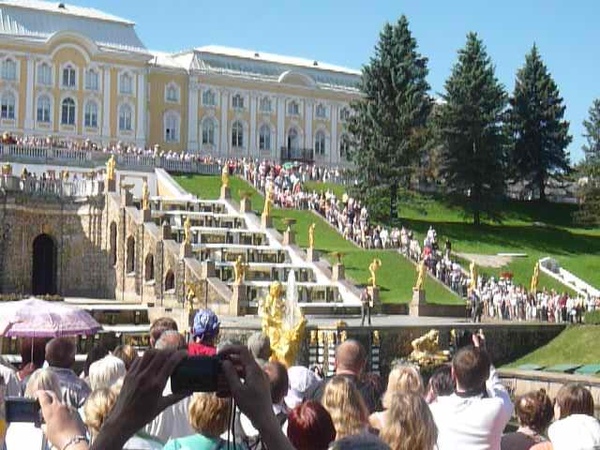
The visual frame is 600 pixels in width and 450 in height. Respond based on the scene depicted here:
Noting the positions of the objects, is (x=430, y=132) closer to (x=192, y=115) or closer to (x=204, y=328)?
(x=192, y=115)

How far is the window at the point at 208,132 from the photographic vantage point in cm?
6975

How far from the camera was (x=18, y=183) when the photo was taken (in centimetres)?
4162

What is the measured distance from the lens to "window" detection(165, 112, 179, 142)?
2680 inches

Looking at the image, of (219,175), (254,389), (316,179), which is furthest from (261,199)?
(254,389)

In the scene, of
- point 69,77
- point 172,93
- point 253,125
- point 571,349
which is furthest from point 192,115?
point 571,349

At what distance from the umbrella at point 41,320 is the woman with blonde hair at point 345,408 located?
287 inches

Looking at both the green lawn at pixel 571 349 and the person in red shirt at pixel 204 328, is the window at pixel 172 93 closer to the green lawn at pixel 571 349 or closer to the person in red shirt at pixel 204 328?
the green lawn at pixel 571 349

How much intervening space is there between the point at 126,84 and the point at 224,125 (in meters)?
7.80

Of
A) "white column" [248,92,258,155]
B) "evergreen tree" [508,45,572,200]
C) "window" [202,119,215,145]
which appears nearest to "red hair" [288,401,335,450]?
"evergreen tree" [508,45,572,200]

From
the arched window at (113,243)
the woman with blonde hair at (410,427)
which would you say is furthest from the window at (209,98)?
the woman with blonde hair at (410,427)

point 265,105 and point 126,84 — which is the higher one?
point 126,84

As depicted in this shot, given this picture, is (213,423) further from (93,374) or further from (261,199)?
(261,199)

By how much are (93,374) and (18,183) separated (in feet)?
116

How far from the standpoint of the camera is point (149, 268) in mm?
38938
